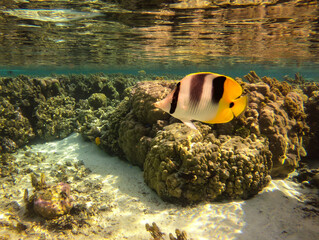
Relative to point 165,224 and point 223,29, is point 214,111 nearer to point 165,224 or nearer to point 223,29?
point 165,224

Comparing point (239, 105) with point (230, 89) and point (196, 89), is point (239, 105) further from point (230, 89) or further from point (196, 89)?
point (196, 89)

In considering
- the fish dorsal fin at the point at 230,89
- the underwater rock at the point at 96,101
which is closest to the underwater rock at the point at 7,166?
the underwater rock at the point at 96,101

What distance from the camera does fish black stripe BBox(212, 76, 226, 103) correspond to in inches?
54.6

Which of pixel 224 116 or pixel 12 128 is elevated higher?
pixel 224 116

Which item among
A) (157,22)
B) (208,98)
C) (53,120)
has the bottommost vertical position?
(53,120)

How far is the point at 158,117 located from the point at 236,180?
115 inches

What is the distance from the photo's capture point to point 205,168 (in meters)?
4.32

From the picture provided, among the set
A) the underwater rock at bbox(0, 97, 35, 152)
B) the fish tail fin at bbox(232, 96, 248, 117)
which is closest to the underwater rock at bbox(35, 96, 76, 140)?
the underwater rock at bbox(0, 97, 35, 152)

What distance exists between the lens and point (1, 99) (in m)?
8.74

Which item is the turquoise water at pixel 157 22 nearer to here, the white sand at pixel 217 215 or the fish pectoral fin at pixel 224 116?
the white sand at pixel 217 215

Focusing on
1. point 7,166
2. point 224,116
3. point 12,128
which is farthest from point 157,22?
point 224,116

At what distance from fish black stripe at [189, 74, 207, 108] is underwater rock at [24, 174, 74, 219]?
14.3 ft

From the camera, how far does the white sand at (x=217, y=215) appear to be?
12.2ft

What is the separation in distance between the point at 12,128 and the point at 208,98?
9941 mm
